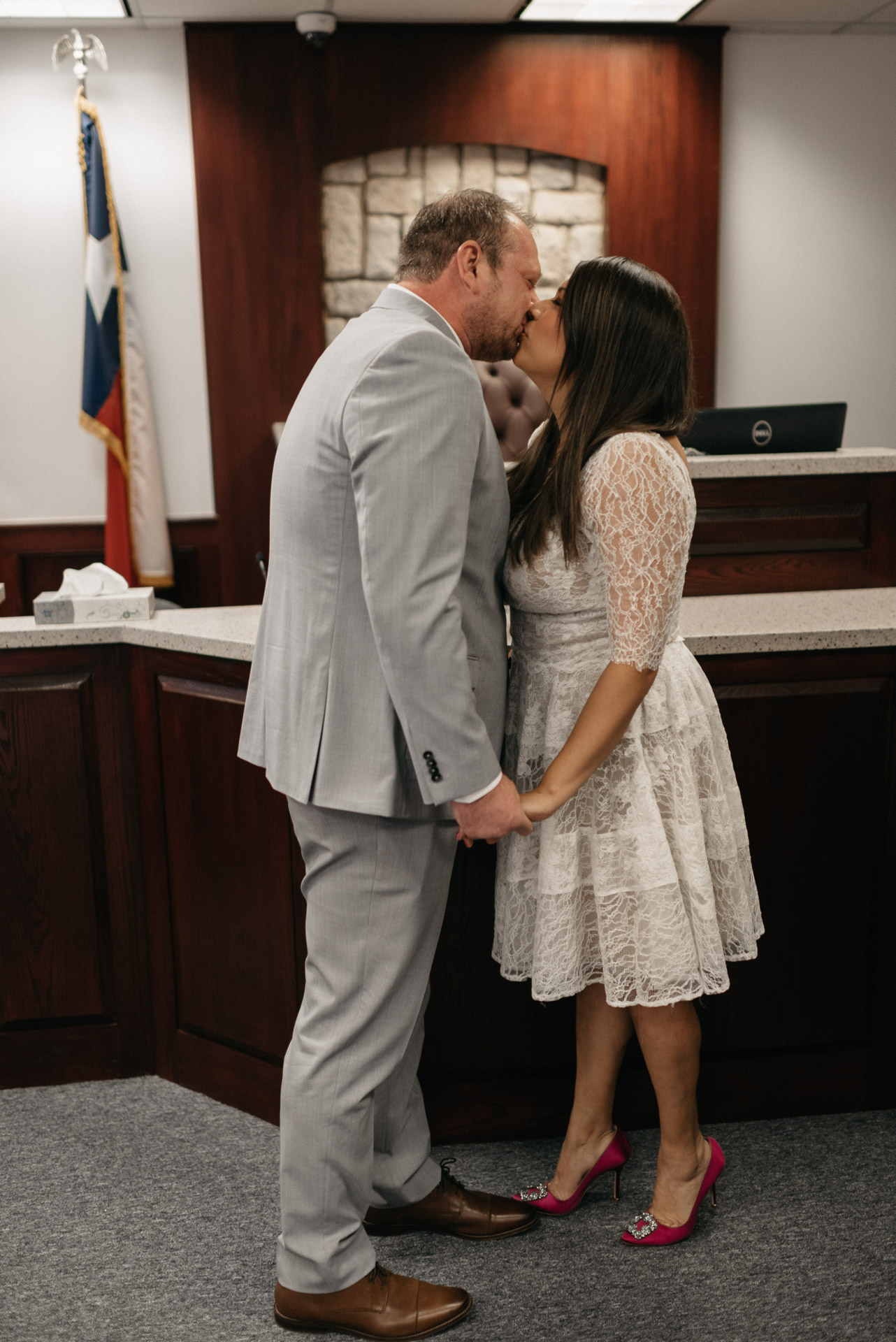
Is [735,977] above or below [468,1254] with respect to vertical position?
above

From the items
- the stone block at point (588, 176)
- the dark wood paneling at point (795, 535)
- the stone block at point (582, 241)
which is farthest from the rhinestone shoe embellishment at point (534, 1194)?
the stone block at point (588, 176)

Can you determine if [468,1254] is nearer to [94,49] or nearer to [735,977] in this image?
[735,977]

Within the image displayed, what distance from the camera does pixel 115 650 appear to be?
2.11m

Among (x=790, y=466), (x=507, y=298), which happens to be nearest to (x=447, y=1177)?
(x=507, y=298)

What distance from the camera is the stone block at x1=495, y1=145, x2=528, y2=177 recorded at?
4.75 metres

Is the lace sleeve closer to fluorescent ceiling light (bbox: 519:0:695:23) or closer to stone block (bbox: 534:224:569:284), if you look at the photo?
stone block (bbox: 534:224:569:284)

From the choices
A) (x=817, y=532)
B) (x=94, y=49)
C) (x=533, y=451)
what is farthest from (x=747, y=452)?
(x=94, y=49)

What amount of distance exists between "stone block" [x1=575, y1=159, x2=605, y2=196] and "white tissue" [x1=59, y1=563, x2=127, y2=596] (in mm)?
3489

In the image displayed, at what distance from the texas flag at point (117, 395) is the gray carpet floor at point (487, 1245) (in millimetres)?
2914

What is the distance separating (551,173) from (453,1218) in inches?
171

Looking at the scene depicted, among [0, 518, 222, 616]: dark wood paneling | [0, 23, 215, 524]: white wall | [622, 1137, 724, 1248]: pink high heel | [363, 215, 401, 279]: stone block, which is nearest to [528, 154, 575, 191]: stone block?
[363, 215, 401, 279]: stone block

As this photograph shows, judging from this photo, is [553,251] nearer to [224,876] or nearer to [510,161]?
[510,161]

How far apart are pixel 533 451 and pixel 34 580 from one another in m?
3.71

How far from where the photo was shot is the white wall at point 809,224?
16.0 feet
